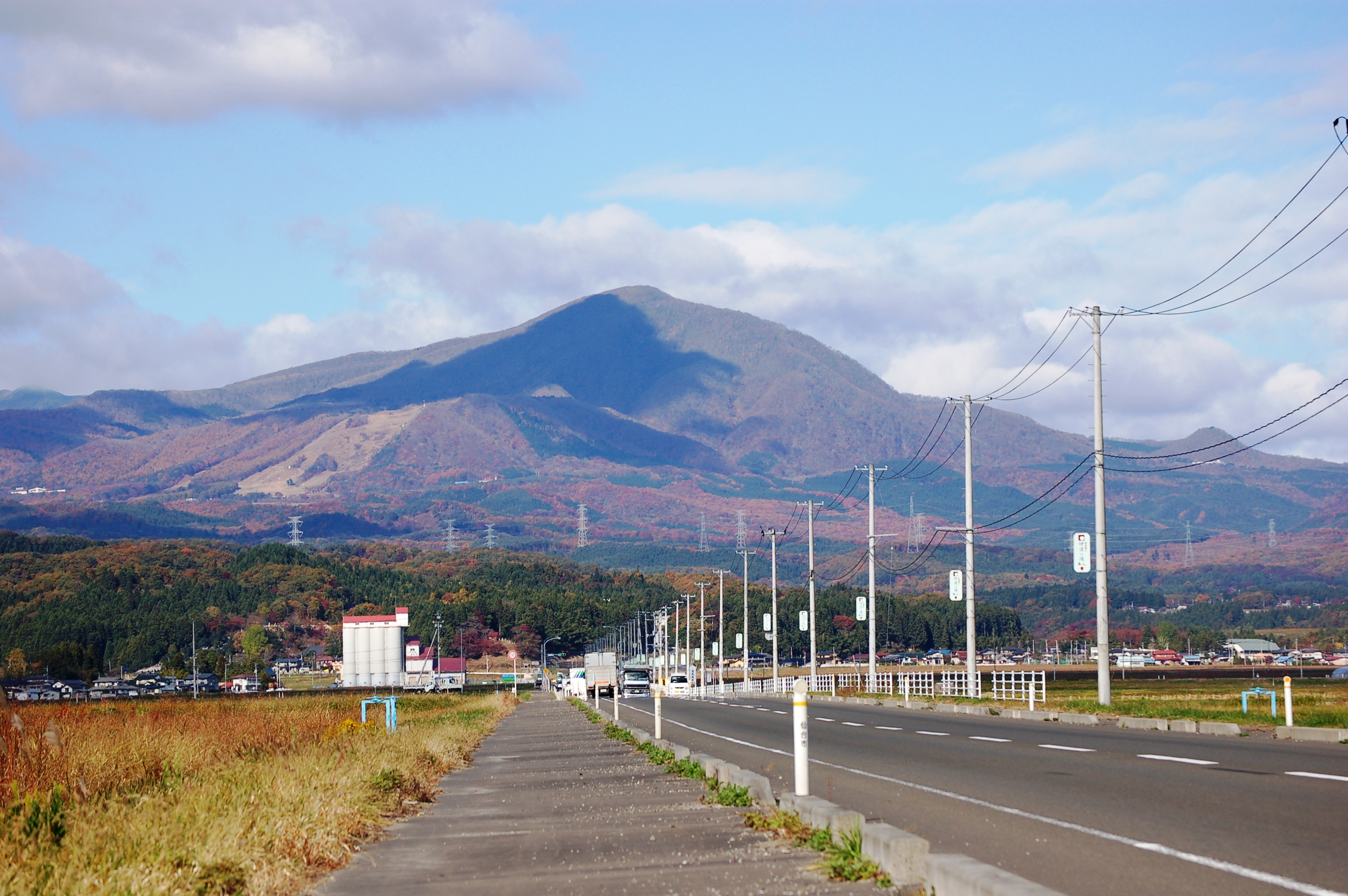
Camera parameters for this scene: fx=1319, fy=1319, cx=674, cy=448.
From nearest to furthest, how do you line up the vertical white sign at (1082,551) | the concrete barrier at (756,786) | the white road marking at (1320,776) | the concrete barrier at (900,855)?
the concrete barrier at (900,855), the concrete barrier at (756,786), the white road marking at (1320,776), the vertical white sign at (1082,551)

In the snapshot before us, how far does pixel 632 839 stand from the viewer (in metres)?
11.6

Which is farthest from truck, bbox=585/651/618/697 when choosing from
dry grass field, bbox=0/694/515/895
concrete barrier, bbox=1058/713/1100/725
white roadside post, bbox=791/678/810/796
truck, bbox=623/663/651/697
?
white roadside post, bbox=791/678/810/796

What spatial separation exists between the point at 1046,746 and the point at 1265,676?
87659 millimetres

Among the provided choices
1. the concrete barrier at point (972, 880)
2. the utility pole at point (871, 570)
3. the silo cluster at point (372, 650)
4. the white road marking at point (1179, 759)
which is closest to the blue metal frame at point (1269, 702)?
the white road marking at point (1179, 759)

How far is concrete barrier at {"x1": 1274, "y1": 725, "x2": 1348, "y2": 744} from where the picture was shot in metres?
21.8

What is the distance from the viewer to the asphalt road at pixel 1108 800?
28.7 feet

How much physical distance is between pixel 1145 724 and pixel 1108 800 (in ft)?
55.2

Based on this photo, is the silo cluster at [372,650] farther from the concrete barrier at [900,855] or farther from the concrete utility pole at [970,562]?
the concrete barrier at [900,855]

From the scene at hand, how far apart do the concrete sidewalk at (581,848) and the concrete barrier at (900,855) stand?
20 cm

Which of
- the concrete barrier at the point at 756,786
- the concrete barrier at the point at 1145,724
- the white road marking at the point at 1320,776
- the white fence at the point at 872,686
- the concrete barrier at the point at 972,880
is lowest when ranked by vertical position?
the white fence at the point at 872,686

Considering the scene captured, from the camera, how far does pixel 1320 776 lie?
14375 millimetres

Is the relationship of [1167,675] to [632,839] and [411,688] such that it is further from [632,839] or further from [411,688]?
[632,839]

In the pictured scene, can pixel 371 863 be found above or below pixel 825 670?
above

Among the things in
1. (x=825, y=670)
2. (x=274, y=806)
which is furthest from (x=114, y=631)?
(x=274, y=806)
